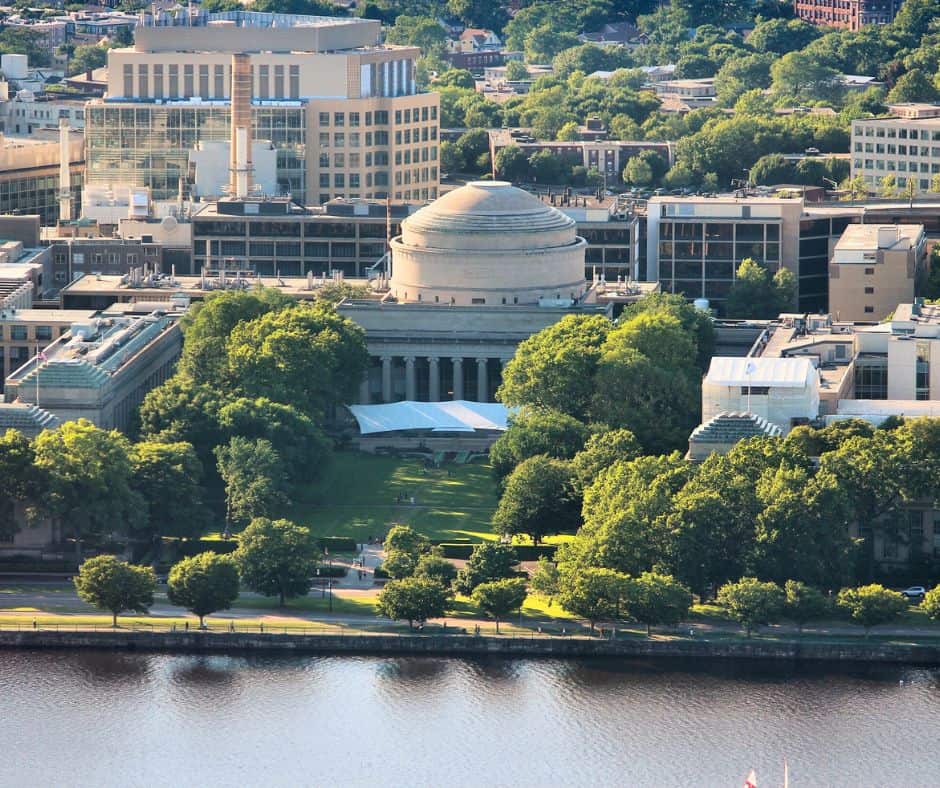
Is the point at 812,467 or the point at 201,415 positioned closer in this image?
the point at 812,467

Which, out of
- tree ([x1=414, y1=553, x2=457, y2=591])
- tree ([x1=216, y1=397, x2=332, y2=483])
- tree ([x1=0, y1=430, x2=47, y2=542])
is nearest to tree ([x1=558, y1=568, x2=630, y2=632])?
tree ([x1=414, y1=553, x2=457, y2=591])

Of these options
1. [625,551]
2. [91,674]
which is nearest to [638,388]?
[625,551]

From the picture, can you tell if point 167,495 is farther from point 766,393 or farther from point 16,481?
point 766,393

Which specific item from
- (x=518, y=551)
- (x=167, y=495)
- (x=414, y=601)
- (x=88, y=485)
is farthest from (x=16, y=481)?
(x=518, y=551)

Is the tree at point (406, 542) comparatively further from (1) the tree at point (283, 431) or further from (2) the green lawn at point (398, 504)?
(1) the tree at point (283, 431)

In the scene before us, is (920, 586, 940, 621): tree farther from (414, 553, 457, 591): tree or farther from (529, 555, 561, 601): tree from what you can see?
(414, 553, 457, 591): tree

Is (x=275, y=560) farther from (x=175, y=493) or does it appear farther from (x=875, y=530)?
(x=875, y=530)

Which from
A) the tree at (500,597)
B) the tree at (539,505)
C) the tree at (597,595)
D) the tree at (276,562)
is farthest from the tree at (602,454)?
the tree at (276,562)
